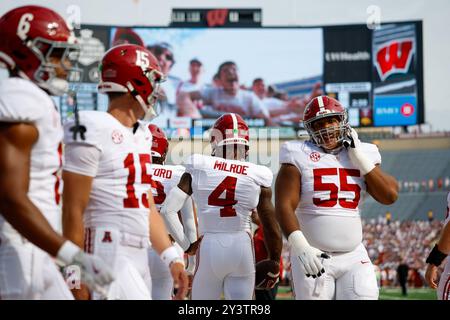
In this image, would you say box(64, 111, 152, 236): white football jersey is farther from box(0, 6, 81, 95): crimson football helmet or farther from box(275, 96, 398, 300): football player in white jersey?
box(275, 96, 398, 300): football player in white jersey

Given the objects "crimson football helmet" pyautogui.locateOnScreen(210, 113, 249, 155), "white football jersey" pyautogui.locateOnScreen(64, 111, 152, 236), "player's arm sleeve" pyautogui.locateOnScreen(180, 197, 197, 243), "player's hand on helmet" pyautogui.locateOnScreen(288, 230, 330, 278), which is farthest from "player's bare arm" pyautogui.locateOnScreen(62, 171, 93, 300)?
"player's arm sleeve" pyautogui.locateOnScreen(180, 197, 197, 243)

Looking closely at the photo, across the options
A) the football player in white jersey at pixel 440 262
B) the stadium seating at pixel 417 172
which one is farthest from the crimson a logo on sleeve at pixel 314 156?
the stadium seating at pixel 417 172

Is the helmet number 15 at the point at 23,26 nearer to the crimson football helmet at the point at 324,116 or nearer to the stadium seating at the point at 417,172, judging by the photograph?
the crimson football helmet at the point at 324,116

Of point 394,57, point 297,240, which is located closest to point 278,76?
point 394,57

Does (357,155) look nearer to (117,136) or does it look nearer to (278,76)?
(117,136)

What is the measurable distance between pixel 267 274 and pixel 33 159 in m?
3.15

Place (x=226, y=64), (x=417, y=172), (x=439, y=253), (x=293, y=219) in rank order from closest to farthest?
1. (x=293, y=219)
2. (x=439, y=253)
3. (x=226, y=64)
4. (x=417, y=172)

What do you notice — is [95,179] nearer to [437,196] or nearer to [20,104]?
[20,104]

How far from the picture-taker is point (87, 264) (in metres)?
3.28

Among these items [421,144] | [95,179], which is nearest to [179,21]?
[421,144]

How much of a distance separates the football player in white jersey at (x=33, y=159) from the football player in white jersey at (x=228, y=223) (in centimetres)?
261
